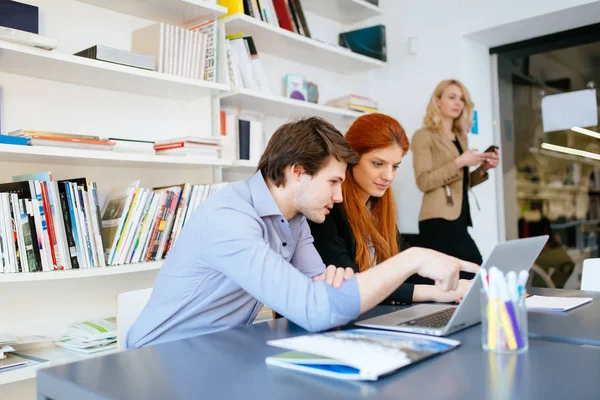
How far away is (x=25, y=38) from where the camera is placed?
192 cm

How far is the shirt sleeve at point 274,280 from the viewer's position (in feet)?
3.61

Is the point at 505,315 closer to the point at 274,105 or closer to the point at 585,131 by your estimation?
the point at 274,105

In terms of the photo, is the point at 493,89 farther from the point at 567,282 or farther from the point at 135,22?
the point at 135,22

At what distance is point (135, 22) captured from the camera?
261 centimetres

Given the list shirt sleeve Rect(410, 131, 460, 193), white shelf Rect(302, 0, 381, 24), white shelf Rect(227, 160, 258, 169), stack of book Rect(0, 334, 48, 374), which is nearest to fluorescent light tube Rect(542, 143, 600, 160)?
shirt sleeve Rect(410, 131, 460, 193)

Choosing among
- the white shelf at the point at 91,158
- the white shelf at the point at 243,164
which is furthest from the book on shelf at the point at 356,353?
the white shelf at the point at 243,164

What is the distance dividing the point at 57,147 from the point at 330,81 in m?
2.10

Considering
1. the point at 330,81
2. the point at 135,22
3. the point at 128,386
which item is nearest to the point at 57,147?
the point at 135,22

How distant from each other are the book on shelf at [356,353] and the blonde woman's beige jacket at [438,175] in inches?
81.3

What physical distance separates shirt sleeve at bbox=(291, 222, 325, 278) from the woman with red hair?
0.10 m

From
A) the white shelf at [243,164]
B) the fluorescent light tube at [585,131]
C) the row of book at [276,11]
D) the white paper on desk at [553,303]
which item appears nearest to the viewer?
A: the white paper on desk at [553,303]

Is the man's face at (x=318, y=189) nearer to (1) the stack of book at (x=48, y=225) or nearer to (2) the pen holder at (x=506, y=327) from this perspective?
(2) the pen holder at (x=506, y=327)

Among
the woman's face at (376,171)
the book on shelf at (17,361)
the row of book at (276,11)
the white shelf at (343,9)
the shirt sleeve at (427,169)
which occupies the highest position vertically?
the white shelf at (343,9)

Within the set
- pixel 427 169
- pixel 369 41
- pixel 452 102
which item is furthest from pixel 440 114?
pixel 369 41
